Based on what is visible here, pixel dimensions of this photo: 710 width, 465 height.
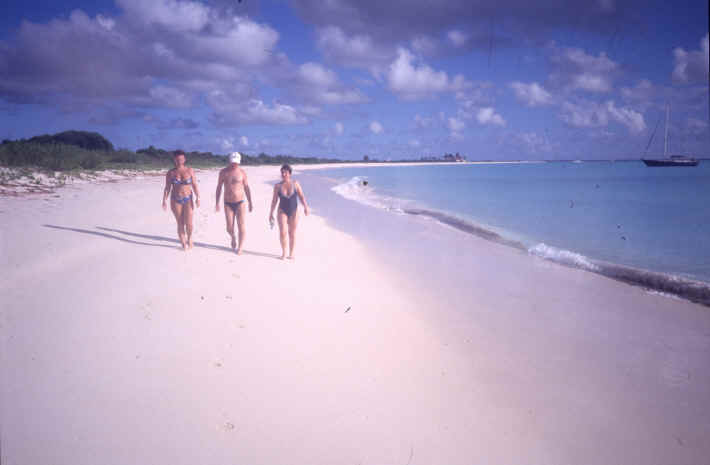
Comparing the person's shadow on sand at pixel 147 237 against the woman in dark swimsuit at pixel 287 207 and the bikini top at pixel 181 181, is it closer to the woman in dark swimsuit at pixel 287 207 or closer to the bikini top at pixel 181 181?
the woman in dark swimsuit at pixel 287 207

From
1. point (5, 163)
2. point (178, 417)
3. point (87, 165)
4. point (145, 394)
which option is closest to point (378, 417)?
point (178, 417)

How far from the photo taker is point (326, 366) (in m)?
3.42

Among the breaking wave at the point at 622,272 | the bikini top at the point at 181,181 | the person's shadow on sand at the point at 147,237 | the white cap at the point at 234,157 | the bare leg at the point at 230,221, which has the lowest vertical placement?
the breaking wave at the point at 622,272

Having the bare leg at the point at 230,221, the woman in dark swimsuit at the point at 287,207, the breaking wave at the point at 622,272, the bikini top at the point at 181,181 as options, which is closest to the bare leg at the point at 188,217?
the bikini top at the point at 181,181

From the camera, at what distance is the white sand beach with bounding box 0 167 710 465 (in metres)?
2.55

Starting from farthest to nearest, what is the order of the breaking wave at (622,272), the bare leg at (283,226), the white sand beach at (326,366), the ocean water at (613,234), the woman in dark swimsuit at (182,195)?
1. the ocean water at (613,234)
2. the woman in dark swimsuit at (182,195)
3. the bare leg at (283,226)
4. the breaking wave at (622,272)
5. the white sand beach at (326,366)

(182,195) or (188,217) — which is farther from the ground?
(182,195)

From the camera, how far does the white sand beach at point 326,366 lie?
2547 mm

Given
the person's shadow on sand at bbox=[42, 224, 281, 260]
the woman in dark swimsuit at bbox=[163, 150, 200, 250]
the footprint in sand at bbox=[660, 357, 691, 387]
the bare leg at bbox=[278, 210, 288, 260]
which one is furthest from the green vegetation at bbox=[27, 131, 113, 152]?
the footprint in sand at bbox=[660, 357, 691, 387]

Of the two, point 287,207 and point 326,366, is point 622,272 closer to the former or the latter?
point 287,207

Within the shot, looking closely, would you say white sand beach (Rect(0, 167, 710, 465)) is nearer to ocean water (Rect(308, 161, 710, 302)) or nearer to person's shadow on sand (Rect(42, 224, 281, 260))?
person's shadow on sand (Rect(42, 224, 281, 260))

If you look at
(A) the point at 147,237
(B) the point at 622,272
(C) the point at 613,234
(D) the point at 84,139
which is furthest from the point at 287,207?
(D) the point at 84,139

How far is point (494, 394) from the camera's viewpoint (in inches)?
129

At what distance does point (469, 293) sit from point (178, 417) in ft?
14.9
